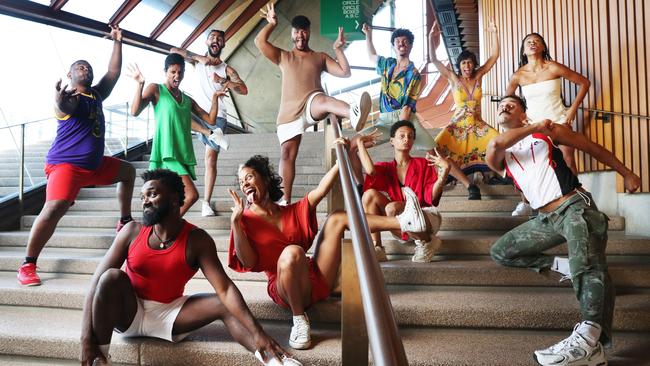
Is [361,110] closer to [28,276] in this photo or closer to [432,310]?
[432,310]

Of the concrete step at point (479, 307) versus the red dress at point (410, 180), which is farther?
the red dress at point (410, 180)

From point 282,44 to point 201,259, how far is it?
1183cm

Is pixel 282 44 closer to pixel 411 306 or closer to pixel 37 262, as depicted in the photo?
pixel 37 262

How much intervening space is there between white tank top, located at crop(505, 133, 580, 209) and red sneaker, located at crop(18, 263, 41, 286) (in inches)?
115

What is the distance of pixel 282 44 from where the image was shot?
1345cm

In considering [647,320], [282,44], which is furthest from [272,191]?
[282,44]

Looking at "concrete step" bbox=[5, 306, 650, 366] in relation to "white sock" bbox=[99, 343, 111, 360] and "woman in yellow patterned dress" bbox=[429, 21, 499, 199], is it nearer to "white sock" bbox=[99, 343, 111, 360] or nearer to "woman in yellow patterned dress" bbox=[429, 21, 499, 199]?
"white sock" bbox=[99, 343, 111, 360]

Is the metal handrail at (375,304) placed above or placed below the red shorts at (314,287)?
above

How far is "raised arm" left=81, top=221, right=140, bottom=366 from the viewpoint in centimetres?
217

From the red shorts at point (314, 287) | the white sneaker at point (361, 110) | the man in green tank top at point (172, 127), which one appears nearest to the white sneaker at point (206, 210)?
the man in green tank top at point (172, 127)

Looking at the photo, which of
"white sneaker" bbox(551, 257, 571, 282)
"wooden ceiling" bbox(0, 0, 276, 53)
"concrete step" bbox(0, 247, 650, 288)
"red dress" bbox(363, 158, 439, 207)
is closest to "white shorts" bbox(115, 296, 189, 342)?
"concrete step" bbox(0, 247, 650, 288)

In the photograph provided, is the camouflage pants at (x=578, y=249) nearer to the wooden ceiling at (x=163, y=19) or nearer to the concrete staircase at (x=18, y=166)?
the concrete staircase at (x=18, y=166)

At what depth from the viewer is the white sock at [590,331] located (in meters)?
2.08

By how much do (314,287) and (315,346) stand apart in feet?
0.96
